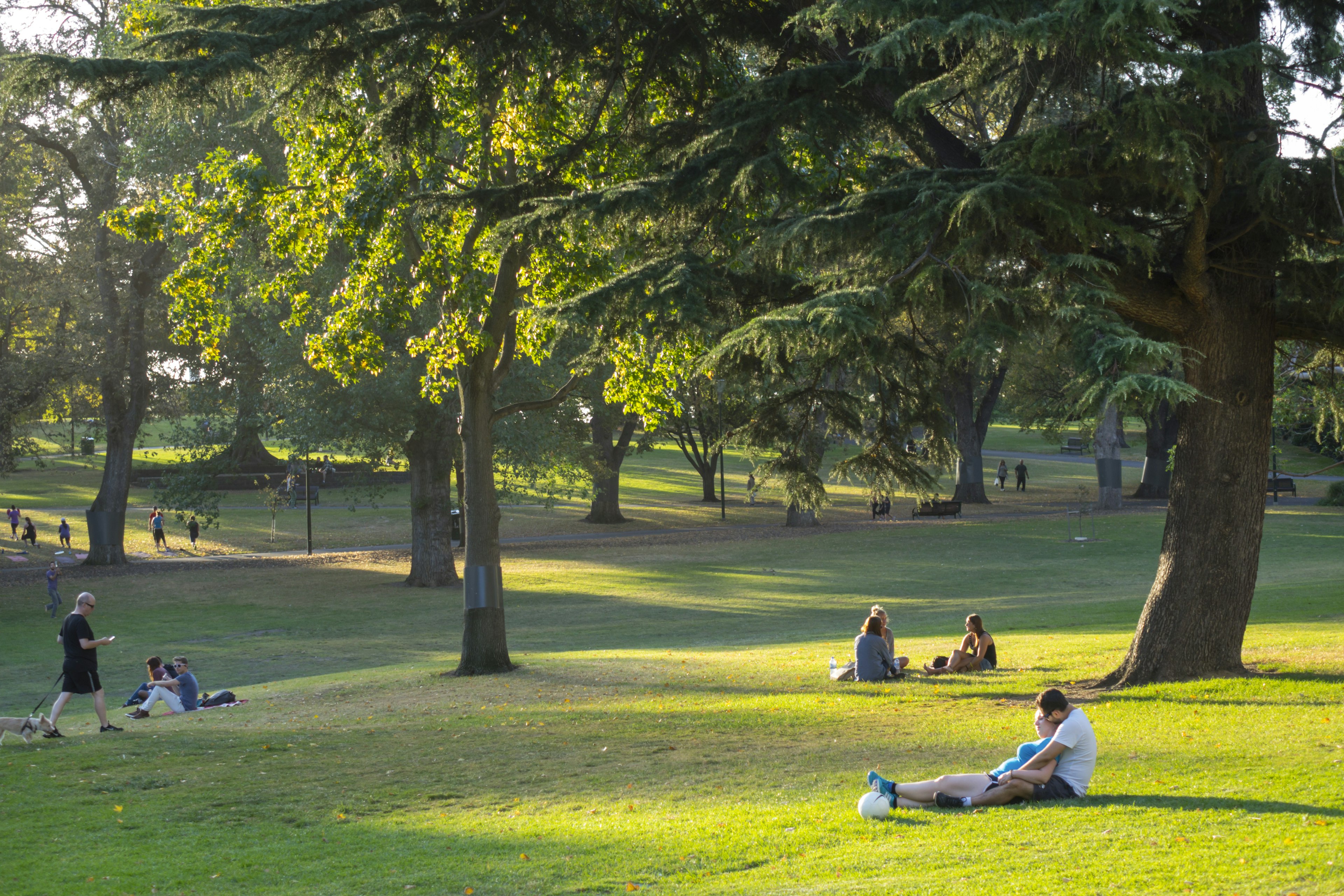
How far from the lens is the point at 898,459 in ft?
44.4

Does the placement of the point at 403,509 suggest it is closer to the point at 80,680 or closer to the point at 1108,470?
the point at 1108,470

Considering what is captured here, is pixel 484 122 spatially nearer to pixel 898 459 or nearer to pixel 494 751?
pixel 898 459

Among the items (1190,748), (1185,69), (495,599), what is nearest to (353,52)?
(495,599)

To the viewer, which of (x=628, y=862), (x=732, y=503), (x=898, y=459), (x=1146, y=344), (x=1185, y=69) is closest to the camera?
(x=628, y=862)

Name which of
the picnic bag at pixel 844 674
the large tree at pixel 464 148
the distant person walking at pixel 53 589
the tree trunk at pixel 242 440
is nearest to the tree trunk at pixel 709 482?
the tree trunk at pixel 242 440

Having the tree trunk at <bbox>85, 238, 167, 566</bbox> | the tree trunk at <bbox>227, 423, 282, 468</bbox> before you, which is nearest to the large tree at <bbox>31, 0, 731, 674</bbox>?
the tree trunk at <bbox>227, 423, 282, 468</bbox>

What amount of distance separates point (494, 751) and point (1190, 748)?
6.38 metres

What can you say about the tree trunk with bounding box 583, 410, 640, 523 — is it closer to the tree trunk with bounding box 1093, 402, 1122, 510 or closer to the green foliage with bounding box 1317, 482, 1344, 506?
the tree trunk with bounding box 1093, 402, 1122, 510

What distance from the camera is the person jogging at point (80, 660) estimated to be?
12492 mm

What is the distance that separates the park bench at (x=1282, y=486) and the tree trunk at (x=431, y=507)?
112ft

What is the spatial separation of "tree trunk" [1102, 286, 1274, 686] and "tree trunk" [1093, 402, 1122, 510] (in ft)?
109

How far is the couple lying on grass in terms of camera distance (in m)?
7.77

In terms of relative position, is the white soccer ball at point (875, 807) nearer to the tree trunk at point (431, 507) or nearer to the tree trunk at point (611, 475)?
the tree trunk at point (431, 507)

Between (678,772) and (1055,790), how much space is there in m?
3.35
